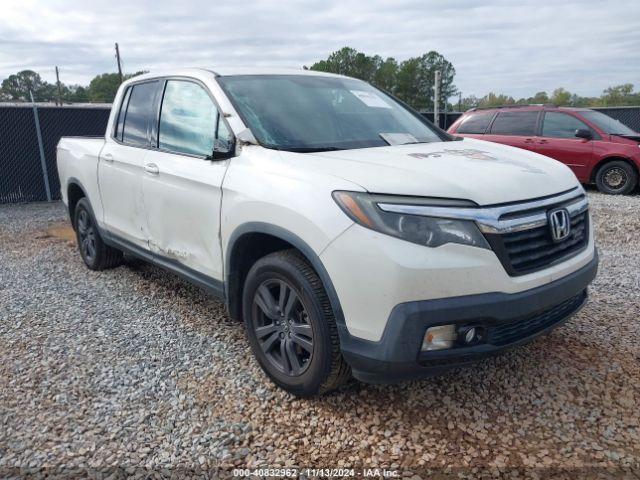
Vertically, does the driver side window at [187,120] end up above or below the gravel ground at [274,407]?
above

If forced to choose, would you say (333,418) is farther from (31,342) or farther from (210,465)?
(31,342)

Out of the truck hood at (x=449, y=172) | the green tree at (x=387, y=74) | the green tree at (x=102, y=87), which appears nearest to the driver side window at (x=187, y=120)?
the truck hood at (x=449, y=172)

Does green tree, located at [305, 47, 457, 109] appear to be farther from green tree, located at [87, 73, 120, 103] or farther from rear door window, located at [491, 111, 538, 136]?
rear door window, located at [491, 111, 538, 136]

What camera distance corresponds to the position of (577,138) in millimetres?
10016

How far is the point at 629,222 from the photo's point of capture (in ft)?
24.0

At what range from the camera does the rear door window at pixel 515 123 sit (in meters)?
10.5

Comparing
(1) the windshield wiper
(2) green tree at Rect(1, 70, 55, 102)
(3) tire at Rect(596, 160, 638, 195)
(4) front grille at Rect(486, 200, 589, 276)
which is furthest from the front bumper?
(2) green tree at Rect(1, 70, 55, 102)

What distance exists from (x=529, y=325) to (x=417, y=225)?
817mm

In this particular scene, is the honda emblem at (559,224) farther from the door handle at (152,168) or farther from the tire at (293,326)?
the door handle at (152,168)

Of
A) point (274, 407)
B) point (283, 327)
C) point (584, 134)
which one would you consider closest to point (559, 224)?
point (283, 327)

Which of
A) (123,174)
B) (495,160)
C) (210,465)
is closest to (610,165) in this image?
(495,160)

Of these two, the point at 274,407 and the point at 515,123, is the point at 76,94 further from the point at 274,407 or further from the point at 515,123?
the point at 274,407

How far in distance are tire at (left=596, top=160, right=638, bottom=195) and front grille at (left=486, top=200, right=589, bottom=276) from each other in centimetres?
810

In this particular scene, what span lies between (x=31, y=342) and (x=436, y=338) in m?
2.93
